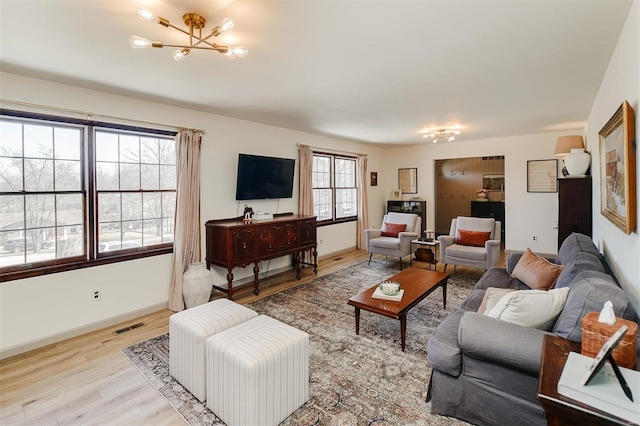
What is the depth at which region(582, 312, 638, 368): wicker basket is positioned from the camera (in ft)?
4.16

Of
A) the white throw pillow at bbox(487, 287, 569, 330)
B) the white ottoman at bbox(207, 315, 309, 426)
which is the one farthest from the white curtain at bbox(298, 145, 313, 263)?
the white throw pillow at bbox(487, 287, 569, 330)

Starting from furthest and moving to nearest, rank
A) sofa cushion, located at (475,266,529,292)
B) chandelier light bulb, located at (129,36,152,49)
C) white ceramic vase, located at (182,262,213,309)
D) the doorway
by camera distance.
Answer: the doorway
white ceramic vase, located at (182,262,213,309)
sofa cushion, located at (475,266,529,292)
chandelier light bulb, located at (129,36,152,49)

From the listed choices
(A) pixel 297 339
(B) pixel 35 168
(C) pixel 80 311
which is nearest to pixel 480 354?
(A) pixel 297 339

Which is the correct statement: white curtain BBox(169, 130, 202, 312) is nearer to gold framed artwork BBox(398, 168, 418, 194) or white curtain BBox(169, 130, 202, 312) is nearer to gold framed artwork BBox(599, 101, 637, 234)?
gold framed artwork BBox(599, 101, 637, 234)

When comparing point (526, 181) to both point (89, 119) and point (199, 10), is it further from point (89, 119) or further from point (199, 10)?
point (89, 119)

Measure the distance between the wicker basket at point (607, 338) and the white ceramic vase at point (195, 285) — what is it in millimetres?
3583

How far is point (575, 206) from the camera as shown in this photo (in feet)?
13.0

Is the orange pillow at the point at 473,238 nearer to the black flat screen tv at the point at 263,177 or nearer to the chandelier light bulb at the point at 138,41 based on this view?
the black flat screen tv at the point at 263,177

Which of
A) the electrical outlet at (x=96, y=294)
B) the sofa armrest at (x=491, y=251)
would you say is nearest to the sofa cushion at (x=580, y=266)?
the sofa armrest at (x=491, y=251)

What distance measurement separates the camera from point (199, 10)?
6.13 ft

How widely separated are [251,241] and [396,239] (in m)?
2.72

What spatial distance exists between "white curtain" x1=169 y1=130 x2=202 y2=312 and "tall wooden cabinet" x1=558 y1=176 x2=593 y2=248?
4724 millimetres

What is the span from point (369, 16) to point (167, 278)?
11.7 ft

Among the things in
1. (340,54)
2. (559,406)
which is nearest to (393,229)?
(340,54)
